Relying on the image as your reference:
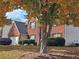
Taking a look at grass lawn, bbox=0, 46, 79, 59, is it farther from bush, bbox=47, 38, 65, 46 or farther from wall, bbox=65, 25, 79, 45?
wall, bbox=65, 25, 79, 45

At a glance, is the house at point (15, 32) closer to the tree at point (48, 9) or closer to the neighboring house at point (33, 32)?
the neighboring house at point (33, 32)

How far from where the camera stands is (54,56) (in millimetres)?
25172

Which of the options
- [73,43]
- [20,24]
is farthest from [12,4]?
[20,24]

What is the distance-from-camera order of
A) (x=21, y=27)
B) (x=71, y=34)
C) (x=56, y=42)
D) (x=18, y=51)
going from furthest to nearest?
(x=21, y=27) < (x=71, y=34) < (x=56, y=42) < (x=18, y=51)

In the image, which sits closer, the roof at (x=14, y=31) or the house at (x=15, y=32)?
the house at (x=15, y=32)

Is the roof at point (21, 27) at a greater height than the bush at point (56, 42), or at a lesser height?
greater

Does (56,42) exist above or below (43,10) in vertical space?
below

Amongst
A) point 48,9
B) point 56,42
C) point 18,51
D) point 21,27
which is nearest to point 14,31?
point 21,27

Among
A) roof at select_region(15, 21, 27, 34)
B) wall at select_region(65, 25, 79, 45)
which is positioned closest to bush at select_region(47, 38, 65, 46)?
wall at select_region(65, 25, 79, 45)

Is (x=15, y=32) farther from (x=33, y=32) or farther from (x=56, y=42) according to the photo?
(x=56, y=42)

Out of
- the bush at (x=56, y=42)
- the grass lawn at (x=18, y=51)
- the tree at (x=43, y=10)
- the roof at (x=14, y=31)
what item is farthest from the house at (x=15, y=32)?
the tree at (x=43, y=10)

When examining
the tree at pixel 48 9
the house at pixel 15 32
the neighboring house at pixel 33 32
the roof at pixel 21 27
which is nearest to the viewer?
the tree at pixel 48 9

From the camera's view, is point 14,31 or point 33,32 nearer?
point 33,32

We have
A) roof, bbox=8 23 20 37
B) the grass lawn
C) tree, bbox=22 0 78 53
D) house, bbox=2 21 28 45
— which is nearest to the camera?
tree, bbox=22 0 78 53
